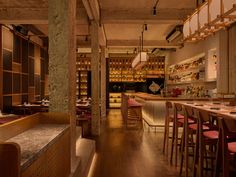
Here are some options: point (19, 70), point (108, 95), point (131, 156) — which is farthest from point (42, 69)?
point (131, 156)

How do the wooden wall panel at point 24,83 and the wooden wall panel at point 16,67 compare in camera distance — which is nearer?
the wooden wall panel at point 16,67

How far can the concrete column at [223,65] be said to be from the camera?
28.3 ft

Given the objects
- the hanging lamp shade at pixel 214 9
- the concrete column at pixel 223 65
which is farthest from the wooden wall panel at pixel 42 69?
the hanging lamp shade at pixel 214 9

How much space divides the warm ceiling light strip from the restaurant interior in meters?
0.02

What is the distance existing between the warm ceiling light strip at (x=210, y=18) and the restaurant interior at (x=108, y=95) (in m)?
0.02

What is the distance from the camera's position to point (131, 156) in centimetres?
554

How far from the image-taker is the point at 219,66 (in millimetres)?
8672

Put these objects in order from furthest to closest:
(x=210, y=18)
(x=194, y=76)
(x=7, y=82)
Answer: (x=194, y=76)
(x=7, y=82)
(x=210, y=18)

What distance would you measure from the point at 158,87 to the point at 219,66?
913 cm

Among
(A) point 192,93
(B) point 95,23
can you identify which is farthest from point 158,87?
(B) point 95,23

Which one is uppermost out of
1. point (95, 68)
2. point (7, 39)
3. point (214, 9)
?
point (7, 39)

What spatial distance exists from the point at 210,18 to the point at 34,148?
398cm

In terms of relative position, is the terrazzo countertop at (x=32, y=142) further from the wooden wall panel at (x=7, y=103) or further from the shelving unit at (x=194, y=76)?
the shelving unit at (x=194, y=76)

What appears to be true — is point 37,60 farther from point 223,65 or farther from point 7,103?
point 223,65
